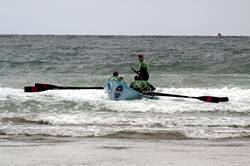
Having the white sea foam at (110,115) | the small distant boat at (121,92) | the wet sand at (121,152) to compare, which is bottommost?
the wet sand at (121,152)

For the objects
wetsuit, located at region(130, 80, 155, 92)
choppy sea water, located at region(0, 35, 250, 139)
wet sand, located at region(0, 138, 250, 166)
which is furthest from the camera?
wetsuit, located at region(130, 80, 155, 92)

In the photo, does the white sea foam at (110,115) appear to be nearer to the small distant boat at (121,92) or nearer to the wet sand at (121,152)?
the small distant boat at (121,92)

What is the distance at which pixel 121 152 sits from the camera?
8.86 m

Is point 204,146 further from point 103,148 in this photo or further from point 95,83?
point 95,83

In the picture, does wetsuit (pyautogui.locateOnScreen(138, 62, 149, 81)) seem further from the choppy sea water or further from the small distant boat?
the choppy sea water

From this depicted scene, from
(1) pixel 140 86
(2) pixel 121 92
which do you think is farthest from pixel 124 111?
(1) pixel 140 86

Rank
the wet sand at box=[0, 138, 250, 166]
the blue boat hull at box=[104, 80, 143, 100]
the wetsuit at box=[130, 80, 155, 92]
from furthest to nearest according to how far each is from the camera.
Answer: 1. the wetsuit at box=[130, 80, 155, 92]
2. the blue boat hull at box=[104, 80, 143, 100]
3. the wet sand at box=[0, 138, 250, 166]

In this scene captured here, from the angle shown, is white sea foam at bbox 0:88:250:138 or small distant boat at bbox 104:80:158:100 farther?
small distant boat at bbox 104:80:158:100

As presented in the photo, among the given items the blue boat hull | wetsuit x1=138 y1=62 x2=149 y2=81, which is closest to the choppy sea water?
the blue boat hull

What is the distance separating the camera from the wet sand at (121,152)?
7.96m

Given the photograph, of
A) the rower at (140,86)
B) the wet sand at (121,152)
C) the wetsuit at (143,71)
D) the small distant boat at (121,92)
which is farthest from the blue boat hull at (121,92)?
→ the wet sand at (121,152)

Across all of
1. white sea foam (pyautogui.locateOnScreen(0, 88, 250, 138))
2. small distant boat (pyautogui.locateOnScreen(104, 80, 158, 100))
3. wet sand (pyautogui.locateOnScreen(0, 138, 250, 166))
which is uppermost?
small distant boat (pyautogui.locateOnScreen(104, 80, 158, 100))

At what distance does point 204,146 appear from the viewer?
9867mm

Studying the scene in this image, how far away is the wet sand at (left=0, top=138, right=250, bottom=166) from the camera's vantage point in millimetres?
7957
